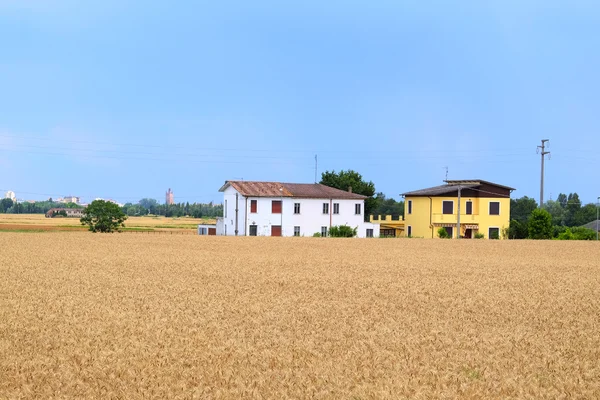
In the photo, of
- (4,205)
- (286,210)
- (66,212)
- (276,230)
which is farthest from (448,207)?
(4,205)

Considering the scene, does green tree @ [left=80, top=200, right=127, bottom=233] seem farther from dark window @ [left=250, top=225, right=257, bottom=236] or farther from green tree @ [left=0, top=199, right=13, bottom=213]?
green tree @ [left=0, top=199, right=13, bottom=213]

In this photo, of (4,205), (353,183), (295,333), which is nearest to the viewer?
(295,333)

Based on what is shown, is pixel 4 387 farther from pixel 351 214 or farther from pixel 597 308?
pixel 351 214

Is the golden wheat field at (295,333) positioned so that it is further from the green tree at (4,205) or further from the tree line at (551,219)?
the green tree at (4,205)

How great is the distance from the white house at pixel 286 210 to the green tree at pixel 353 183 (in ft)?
51.3

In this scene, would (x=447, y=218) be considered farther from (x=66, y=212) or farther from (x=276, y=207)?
(x=66, y=212)

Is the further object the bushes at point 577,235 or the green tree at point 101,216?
the green tree at point 101,216

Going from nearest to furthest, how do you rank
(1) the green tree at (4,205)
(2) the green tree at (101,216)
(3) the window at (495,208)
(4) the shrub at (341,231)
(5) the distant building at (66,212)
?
(4) the shrub at (341,231) → (2) the green tree at (101,216) → (3) the window at (495,208) → (5) the distant building at (66,212) → (1) the green tree at (4,205)

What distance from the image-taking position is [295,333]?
14.2 m

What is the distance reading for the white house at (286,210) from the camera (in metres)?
72.6

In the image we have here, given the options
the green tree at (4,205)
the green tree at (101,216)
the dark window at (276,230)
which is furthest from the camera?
the green tree at (4,205)

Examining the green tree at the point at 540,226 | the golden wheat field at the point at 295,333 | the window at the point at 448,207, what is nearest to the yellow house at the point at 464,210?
the window at the point at 448,207

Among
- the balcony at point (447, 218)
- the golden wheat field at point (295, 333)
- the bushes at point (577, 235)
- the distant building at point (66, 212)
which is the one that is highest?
the distant building at point (66, 212)

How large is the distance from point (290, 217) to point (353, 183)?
21.2 metres
